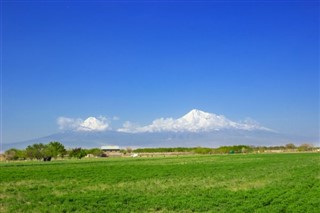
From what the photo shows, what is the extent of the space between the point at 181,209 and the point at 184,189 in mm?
9018

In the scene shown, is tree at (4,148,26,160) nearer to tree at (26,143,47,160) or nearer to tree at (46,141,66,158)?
tree at (26,143,47,160)

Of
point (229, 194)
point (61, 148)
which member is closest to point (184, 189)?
point (229, 194)

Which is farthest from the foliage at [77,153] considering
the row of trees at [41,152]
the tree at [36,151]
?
the tree at [36,151]

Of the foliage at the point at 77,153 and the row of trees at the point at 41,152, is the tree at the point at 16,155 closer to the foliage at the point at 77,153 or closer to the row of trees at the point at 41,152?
the row of trees at the point at 41,152

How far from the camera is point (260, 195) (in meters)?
25.3

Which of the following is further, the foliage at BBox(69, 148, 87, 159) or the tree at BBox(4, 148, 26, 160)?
the foliage at BBox(69, 148, 87, 159)

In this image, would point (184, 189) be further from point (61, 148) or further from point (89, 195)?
point (61, 148)

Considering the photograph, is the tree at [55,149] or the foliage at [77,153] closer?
the tree at [55,149]

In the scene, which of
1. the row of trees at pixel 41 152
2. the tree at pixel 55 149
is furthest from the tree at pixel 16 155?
the tree at pixel 55 149

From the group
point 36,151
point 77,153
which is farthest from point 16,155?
point 77,153

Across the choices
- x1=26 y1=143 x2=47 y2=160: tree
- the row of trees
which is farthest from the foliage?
x1=26 y1=143 x2=47 y2=160: tree

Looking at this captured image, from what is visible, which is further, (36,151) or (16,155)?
(16,155)

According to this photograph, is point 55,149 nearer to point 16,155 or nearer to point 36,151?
point 36,151

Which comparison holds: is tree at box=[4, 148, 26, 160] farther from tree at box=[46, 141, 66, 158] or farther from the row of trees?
tree at box=[46, 141, 66, 158]
